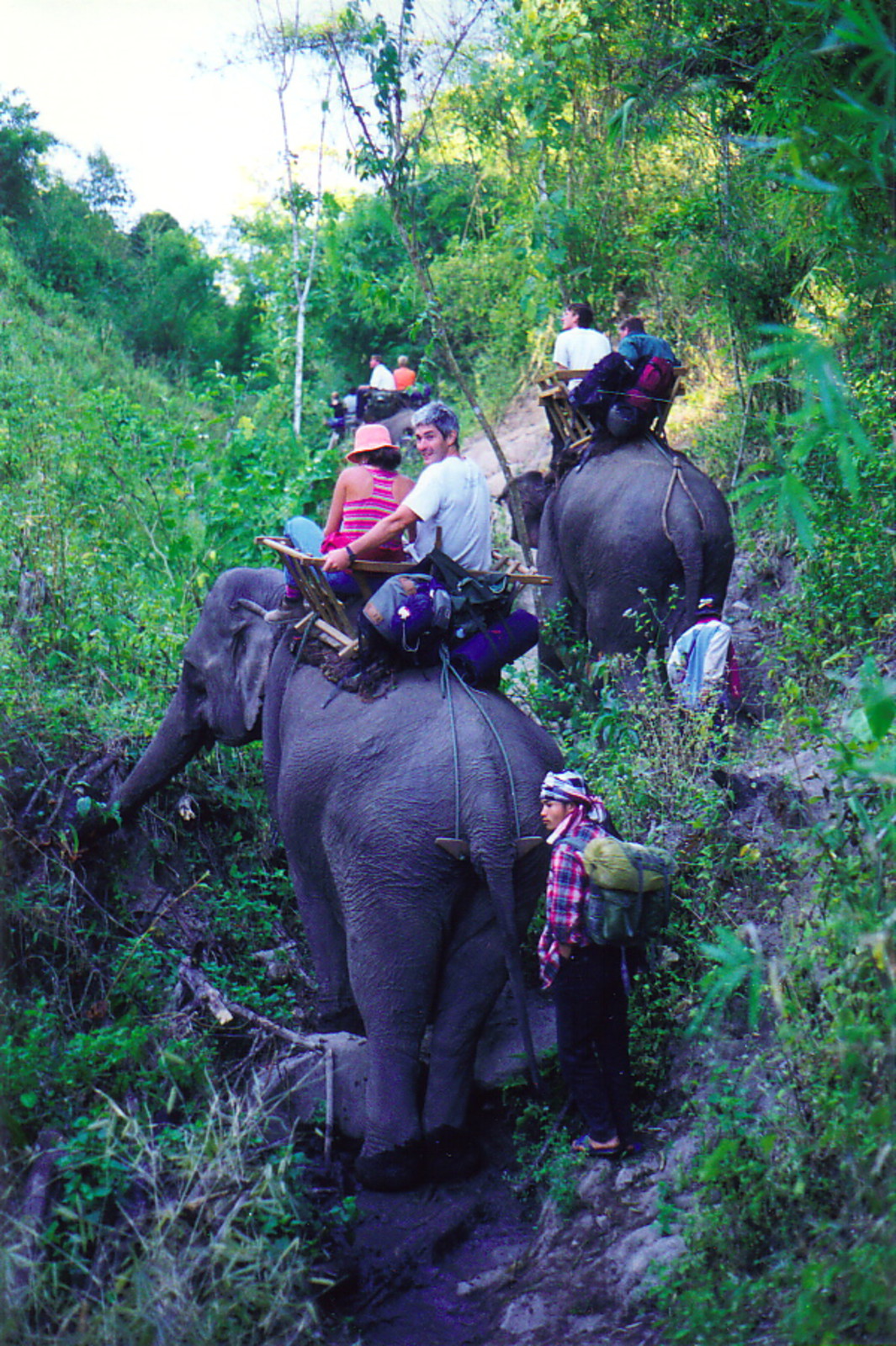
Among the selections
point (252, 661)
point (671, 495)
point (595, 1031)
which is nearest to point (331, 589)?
point (252, 661)

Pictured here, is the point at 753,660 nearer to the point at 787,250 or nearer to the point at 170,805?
the point at 787,250

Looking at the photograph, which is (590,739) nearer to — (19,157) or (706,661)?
(706,661)

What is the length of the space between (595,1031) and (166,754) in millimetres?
2762

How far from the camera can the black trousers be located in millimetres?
4270

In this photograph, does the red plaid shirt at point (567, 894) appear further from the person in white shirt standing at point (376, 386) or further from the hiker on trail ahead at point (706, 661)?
the person in white shirt standing at point (376, 386)

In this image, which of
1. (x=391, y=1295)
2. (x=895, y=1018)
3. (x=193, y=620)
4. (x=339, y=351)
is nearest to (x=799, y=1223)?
(x=895, y=1018)

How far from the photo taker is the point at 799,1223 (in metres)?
3.32

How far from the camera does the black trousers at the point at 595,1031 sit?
427 centimetres

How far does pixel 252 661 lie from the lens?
236 inches

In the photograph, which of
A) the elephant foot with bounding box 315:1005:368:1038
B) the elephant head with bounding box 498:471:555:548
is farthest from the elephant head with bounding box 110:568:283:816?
the elephant head with bounding box 498:471:555:548

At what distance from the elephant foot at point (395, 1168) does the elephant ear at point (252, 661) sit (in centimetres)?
221

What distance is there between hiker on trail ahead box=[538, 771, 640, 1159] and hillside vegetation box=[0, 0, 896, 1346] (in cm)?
25

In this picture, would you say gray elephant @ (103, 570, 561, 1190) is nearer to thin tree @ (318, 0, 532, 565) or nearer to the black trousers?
the black trousers

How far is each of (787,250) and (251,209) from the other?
1570cm
